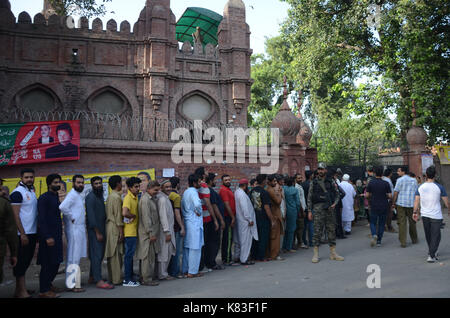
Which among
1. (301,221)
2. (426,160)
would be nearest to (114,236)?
(301,221)

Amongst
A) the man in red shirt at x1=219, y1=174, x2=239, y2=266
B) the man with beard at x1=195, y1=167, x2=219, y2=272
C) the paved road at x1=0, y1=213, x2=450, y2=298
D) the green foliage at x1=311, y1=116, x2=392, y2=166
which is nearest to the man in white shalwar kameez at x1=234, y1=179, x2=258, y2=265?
the man in red shirt at x1=219, y1=174, x2=239, y2=266

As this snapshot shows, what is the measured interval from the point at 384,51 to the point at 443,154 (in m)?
4.96

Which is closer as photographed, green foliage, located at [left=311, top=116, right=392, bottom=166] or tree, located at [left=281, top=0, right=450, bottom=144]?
tree, located at [left=281, top=0, right=450, bottom=144]

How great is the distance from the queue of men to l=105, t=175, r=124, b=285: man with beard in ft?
0.05

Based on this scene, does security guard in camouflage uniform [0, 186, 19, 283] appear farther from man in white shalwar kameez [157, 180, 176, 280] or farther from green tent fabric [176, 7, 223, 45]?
green tent fabric [176, 7, 223, 45]

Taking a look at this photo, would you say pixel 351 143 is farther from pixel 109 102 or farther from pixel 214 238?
pixel 214 238

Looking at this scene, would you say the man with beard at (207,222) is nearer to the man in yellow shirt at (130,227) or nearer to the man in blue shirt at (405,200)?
the man in yellow shirt at (130,227)

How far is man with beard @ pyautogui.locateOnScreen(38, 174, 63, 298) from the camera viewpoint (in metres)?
5.27

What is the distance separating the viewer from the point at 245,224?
7.35 m

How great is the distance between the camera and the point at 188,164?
9859 millimetres

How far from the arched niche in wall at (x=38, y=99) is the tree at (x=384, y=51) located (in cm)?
1167

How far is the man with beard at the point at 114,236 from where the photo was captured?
19.2 ft

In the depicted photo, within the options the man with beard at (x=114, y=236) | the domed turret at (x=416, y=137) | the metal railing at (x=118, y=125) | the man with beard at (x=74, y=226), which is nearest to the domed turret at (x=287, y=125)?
the metal railing at (x=118, y=125)

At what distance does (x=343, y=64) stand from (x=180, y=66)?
313 inches
